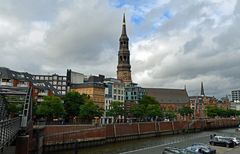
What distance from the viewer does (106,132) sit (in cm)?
8562

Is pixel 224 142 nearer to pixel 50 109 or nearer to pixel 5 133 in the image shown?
pixel 50 109

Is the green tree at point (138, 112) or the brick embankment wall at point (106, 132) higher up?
the green tree at point (138, 112)

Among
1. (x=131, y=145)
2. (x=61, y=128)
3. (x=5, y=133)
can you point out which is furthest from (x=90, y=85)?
(x=5, y=133)

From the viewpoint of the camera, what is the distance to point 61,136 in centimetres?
6806

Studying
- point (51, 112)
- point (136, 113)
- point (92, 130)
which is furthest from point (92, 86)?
point (92, 130)

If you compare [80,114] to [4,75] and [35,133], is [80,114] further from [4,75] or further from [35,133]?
[35,133]

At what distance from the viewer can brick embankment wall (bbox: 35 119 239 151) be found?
66750 millimetres

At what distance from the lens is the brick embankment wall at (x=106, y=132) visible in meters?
66.8

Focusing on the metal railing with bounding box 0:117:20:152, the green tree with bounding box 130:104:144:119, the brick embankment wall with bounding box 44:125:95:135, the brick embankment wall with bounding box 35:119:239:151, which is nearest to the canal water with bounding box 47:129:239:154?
the brick embankment wall with bounding box 35:119:239:151

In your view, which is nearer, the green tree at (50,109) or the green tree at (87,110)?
the green tree at (50,109)

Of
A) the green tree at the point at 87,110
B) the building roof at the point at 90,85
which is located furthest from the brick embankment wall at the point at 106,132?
the building roof at the point at 90,85

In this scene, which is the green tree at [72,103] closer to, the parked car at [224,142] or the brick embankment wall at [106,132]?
the brick embankment wall at [106,132]

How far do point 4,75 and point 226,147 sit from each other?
73.6 meters

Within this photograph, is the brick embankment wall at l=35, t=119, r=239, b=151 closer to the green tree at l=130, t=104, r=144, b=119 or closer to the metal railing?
the green tree at l=130, t=104, r=144, b=119
